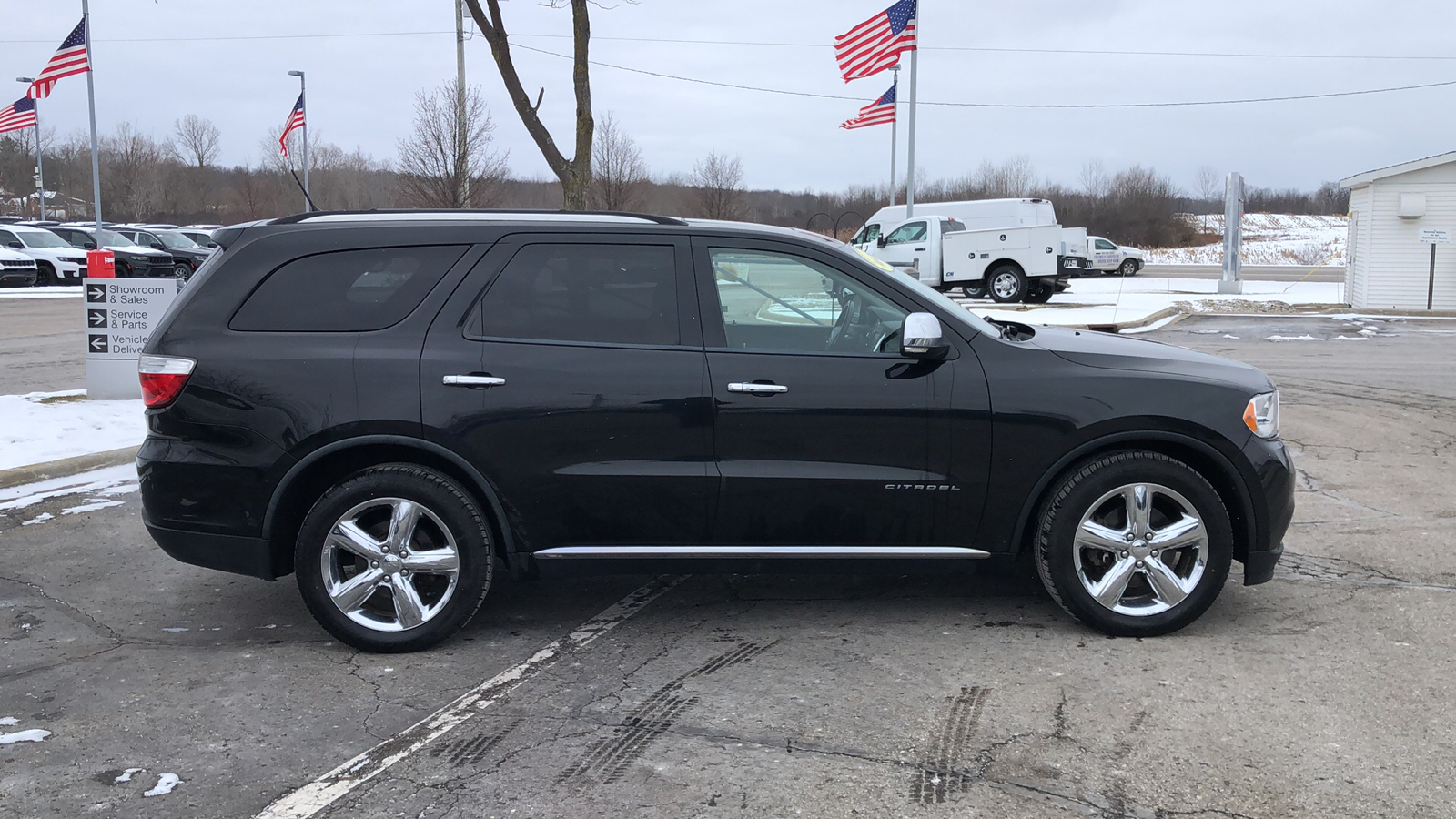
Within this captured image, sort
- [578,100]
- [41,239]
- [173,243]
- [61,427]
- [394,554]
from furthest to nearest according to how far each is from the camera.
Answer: [173,243] < [41,239] < [578,100] < [61,427] < [394,554]

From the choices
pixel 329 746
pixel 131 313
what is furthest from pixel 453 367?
pixel 131 313

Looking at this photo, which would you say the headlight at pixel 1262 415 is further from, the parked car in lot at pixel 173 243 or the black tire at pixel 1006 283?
the parked car in lot at pixel 173 243

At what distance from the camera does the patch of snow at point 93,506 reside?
6766 millimetres

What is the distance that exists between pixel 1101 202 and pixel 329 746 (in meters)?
71.8

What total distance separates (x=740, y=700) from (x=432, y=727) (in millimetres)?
1065

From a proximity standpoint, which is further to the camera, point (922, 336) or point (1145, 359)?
point (1145, 359)

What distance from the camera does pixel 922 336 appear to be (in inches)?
168

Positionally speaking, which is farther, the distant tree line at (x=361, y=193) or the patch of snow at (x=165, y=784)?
the distant tree line at (x=361, y=193)

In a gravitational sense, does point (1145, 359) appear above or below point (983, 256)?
below

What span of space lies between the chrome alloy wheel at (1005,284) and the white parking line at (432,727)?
21.7 m

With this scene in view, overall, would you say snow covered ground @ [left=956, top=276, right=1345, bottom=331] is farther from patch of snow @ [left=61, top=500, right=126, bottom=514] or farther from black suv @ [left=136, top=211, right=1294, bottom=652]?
patch of snow @ [left=61, top=500, right=126, bottom=514]

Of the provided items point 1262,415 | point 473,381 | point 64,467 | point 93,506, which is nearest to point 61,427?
point 64,467

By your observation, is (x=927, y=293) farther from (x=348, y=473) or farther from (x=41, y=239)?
(x=41, y=239)

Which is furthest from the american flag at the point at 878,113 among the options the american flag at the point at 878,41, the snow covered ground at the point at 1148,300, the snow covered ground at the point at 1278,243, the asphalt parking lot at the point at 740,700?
the snow covered ground at the point at 1278,243
